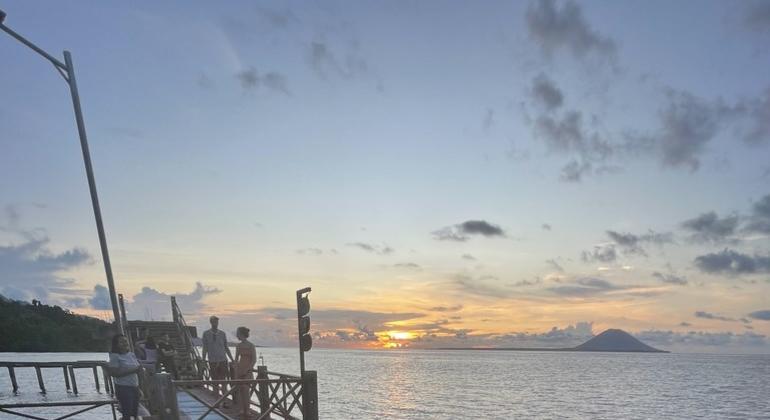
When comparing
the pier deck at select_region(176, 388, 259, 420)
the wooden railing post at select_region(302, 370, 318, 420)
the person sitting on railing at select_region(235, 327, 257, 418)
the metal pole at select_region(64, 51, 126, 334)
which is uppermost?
the metal pole at select_region(64, 51, 126, 334)

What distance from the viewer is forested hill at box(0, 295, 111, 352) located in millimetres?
155000

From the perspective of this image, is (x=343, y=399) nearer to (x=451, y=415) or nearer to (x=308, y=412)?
(x=451, y=415)

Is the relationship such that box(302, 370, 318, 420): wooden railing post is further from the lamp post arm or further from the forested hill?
the forested hill

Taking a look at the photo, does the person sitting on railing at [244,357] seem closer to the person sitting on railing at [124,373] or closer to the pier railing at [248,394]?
the pier railing at [248,394]

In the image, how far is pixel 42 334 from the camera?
160250 mm

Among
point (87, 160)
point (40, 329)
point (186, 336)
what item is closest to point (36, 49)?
point (87, 160)

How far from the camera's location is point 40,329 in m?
159

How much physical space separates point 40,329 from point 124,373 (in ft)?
559

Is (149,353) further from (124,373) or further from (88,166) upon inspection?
(124,373)

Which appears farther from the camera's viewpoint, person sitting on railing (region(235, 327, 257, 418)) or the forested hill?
the forested hill

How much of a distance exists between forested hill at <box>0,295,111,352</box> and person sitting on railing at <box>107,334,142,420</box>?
15478cm

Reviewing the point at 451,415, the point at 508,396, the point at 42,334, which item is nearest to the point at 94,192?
the point at 451,415

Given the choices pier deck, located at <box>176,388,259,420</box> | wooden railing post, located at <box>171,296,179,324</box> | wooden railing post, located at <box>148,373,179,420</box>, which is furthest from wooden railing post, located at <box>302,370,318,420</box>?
wooden railing post, located at <box>171,296,179,324</box>

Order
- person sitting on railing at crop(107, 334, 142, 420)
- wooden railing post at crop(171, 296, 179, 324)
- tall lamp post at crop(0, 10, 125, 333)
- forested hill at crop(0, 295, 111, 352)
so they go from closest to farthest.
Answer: person sitting on railing at crop(107, 334, 142, 420) < tall lamp post at crop(0, 10, 125, 333) < wooden railing post at crop(171, 296, 179, 324) < forested hill at crop(0, 295, 111, 352)
